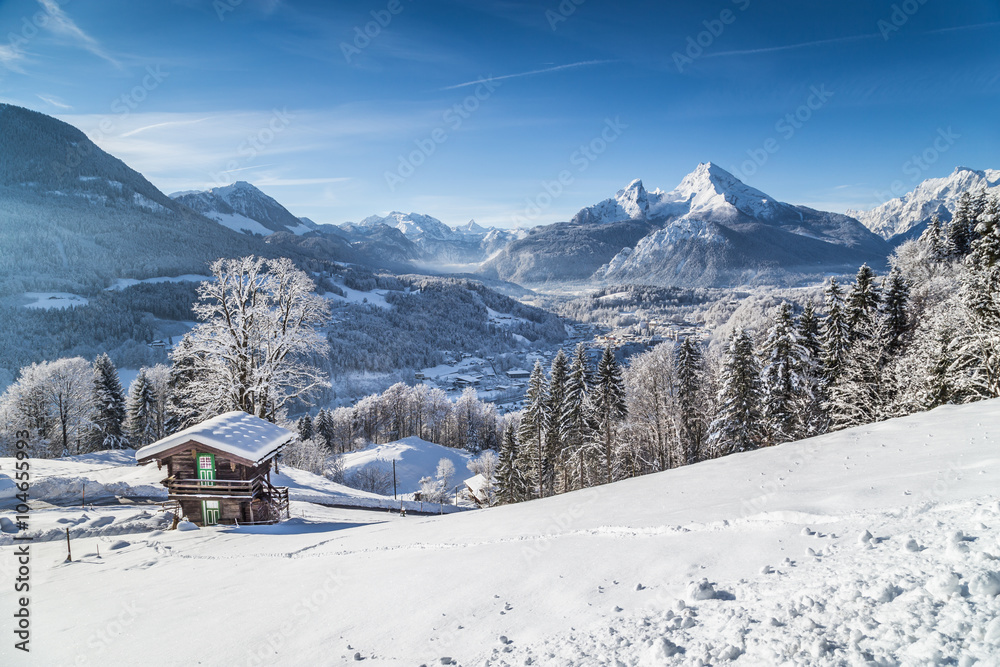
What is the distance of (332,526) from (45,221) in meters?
269

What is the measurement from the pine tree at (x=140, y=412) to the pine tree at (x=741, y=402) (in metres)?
49.6

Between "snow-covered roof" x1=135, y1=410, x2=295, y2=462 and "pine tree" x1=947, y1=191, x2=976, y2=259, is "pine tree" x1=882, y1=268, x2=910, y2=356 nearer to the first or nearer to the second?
"pine tree" x1=947, y1=191, x2=976, y2=259

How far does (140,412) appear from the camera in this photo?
41344 mm

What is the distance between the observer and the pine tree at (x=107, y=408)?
40.4 m

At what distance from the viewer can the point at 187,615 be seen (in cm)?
735

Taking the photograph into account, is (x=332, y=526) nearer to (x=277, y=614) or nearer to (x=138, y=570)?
(x=138, y=570)

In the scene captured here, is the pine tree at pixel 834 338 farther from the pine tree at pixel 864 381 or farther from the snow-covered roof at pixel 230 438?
the snow-covered roof at pixel 230 438

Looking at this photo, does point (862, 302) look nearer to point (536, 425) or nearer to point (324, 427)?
point (536, 425)

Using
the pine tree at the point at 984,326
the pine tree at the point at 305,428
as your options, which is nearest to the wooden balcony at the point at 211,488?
the pine tree at the point at 984,326

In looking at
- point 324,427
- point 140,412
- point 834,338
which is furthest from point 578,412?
point 324,427

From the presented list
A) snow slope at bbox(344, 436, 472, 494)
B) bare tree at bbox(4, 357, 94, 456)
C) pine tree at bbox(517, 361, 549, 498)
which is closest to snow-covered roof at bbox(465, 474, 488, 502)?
snow slope at bbox(344, 436, 472, 494)

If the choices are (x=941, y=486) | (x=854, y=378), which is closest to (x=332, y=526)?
(x=941, y=486)

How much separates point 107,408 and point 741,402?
53772 mm

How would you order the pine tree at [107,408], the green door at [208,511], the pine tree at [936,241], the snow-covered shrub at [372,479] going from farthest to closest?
the snow-covered shrub at [372,479] < the pine tree at [936,241] < the pine tree at [107,408] < the green door at [208,511]
